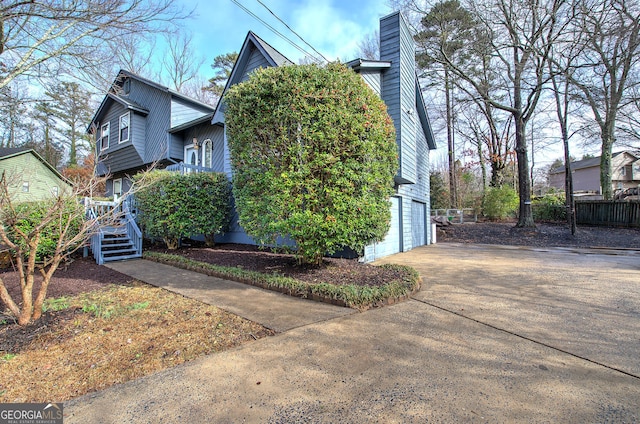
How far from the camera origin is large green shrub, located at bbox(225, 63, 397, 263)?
4.88 meters

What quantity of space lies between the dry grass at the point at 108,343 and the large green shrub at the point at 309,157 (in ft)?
6.26

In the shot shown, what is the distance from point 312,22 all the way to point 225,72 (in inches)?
712

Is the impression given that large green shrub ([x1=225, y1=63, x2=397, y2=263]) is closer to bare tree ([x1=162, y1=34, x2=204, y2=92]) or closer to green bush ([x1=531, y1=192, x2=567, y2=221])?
green bush ([x1=531, y1=192, x2=567, y2=221])

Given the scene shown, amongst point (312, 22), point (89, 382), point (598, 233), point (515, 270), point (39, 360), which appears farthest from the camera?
point (598, 233)

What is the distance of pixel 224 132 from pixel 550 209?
60.0 feet

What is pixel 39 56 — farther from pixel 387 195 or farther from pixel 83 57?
pixel 387 195

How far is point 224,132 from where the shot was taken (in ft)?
33.0

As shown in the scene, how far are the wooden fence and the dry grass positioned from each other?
18.7 metres

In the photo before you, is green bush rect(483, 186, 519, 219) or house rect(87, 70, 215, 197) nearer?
house rect(87, 70, 215, 197)

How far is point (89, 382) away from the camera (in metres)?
2.30

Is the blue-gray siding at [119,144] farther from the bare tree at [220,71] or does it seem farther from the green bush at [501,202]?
the green bush at [501,202]

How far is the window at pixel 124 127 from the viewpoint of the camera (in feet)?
46.7

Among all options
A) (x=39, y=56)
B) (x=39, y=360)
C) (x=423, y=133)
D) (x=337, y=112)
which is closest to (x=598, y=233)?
(x=423, y=133)

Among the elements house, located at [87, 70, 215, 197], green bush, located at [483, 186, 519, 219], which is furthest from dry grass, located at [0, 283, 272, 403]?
green bush, located at [483, 186, 519, 219]
